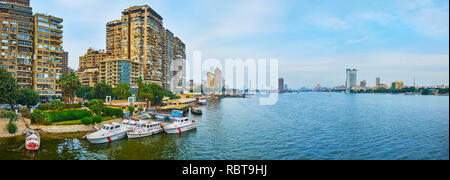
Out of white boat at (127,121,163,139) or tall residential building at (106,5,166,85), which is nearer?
white boat at (127,121,163,139)

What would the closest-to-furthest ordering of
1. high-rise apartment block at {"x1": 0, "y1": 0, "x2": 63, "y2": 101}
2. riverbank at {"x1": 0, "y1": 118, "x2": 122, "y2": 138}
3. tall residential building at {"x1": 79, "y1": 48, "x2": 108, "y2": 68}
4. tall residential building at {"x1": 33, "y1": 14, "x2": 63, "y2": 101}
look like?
riverbank at {"x1": 0, "y1": 118, "x2": 122, "y2": 138} < high-rise apartment block at {"x1": 0, "y1": 0, "x2": 63, "y2": 101} < tall residential building at {"x1": 33, "y1": 14, "x2": 63, "y2": 101} < tall residential building at {"x1": 79, "y1": 48, "x2": 108, "y2": 68}

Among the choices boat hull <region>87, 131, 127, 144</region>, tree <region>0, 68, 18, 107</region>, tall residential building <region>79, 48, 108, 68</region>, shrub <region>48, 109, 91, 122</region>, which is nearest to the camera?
boat hull <region>87, 131, 127, 144</region>

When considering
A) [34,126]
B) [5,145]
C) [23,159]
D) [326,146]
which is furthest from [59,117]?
[326,146]

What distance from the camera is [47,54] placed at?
7756 centimetres

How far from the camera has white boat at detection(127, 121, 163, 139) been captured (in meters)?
42.2

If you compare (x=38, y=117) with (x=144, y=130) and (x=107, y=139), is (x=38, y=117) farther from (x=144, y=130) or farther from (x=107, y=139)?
(x=144, y=130)

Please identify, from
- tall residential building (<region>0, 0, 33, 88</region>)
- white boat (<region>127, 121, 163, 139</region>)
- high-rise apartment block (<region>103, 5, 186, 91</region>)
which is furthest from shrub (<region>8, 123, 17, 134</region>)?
high-rise apartment block (<region>103, 5, 186, 91</region>)

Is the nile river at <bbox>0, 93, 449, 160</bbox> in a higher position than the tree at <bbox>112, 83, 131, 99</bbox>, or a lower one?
lower

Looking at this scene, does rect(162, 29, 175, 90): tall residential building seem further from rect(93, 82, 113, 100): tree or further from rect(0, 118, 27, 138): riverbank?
rect(0, 118, 27, 138): riverbank

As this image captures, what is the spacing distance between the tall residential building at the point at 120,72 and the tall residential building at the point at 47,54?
27.2 metres

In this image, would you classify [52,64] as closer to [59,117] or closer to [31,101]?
[31,101]

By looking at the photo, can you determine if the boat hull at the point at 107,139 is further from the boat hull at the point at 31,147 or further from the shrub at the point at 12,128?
the shrub at the point at 12,128

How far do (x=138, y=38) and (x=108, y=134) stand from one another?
9233cm

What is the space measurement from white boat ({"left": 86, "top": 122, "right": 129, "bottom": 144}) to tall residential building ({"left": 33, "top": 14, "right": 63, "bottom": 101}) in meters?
54.4
